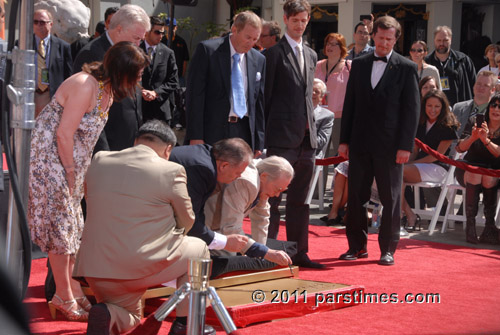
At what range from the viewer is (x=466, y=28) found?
18.1m

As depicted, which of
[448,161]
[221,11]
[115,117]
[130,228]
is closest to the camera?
[130,228]

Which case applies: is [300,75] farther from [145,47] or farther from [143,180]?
[143,180]

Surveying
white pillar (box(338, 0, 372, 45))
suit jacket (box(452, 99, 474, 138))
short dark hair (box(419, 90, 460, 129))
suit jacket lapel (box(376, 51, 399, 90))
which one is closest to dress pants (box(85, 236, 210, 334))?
suit jacket lapel (box(376, 51, 399, 90))

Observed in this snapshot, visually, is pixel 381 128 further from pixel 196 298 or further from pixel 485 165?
pixel 196 298

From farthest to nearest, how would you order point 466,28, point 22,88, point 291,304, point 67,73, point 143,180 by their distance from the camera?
point 466,28 → point 67,73 → point 291,304 → point 143,180 → point 22,88

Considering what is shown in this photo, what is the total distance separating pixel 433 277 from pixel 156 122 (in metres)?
2.75

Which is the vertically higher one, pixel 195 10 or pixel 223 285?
pixel 195 10

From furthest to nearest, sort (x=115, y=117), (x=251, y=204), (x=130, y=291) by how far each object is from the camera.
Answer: (x=115, y=117) → (x=251, y=204) → (x=130, y=291)

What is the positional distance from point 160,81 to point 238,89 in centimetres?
171

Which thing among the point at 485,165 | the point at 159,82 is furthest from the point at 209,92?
the point at 485,165

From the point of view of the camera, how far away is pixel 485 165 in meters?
7.72

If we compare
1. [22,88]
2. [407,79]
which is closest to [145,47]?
[407,79]

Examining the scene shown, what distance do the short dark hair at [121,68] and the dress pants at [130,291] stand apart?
0.95 metres

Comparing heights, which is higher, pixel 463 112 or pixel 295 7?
pixel 295 7
